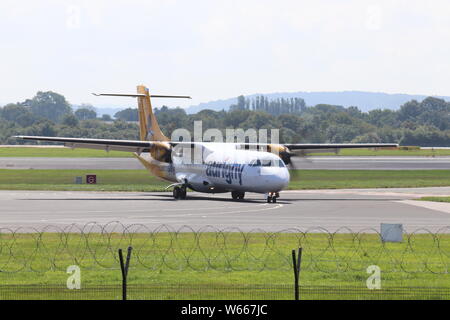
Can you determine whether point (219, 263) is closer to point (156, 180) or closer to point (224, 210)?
point (224, 210)

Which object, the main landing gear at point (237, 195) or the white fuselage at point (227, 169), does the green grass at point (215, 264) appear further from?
the main landing gear at point (237, 195)

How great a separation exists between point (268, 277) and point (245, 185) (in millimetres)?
25160

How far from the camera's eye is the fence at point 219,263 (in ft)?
69.5

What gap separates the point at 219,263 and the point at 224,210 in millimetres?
18166

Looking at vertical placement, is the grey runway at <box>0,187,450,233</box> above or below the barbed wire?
above

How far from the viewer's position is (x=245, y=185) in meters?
48.8

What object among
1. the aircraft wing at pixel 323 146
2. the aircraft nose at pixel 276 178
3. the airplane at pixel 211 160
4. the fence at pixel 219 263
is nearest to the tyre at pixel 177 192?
the airplane at pixel 211 160

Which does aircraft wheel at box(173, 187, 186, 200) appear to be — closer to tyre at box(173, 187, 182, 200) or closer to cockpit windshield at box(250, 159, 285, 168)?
tyre at box(173, 187, 182, 200)

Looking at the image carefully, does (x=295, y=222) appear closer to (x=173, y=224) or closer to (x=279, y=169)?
(x=173, y=224)

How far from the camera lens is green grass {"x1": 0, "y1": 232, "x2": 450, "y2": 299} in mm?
21236

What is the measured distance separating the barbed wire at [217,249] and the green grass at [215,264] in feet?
0.11

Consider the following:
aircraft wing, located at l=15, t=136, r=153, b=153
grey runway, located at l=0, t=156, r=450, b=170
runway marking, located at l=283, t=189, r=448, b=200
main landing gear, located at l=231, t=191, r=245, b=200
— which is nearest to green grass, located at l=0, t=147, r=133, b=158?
grey runway, located at l=0, t=156, r=450, b=170

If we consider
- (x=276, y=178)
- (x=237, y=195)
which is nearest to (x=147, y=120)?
(x=237, y=195)

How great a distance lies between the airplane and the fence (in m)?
12.3
